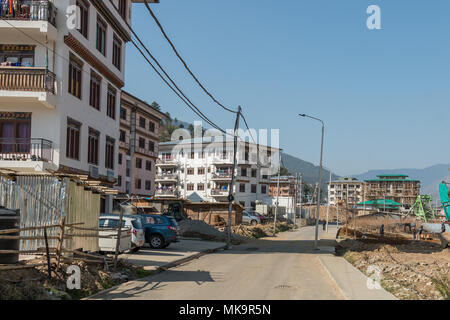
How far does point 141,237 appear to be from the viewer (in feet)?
72.9

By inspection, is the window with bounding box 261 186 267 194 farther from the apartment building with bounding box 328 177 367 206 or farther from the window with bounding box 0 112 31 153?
the apartment building with bounding box 328 177 367 206

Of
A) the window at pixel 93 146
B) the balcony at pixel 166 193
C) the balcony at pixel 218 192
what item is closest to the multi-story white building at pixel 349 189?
the balcony at pixel 218 192

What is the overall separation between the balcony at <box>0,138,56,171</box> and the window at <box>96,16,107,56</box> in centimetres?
732

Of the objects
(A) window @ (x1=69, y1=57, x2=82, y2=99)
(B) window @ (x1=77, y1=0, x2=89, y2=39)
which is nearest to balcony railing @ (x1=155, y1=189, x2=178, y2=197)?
(A) window @ (x1=69, y1=57, x2=82, y2=99)

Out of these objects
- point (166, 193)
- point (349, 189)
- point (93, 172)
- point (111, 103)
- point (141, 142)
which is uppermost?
point (141, 142)

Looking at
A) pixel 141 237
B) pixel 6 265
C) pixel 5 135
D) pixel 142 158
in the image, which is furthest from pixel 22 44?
pixel 142 158

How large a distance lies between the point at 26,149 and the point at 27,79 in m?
3.29

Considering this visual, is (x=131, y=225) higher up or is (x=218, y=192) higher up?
Result: (x=218, y=192)

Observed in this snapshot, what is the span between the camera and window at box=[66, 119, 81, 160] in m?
24.1

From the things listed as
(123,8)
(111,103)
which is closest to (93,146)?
(111,103)

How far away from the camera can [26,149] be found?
2308cm

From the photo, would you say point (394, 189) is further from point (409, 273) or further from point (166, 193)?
point (409, 273)

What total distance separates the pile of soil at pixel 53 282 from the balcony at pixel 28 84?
10534 mm

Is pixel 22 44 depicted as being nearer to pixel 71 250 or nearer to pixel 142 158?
pixel 71 250
